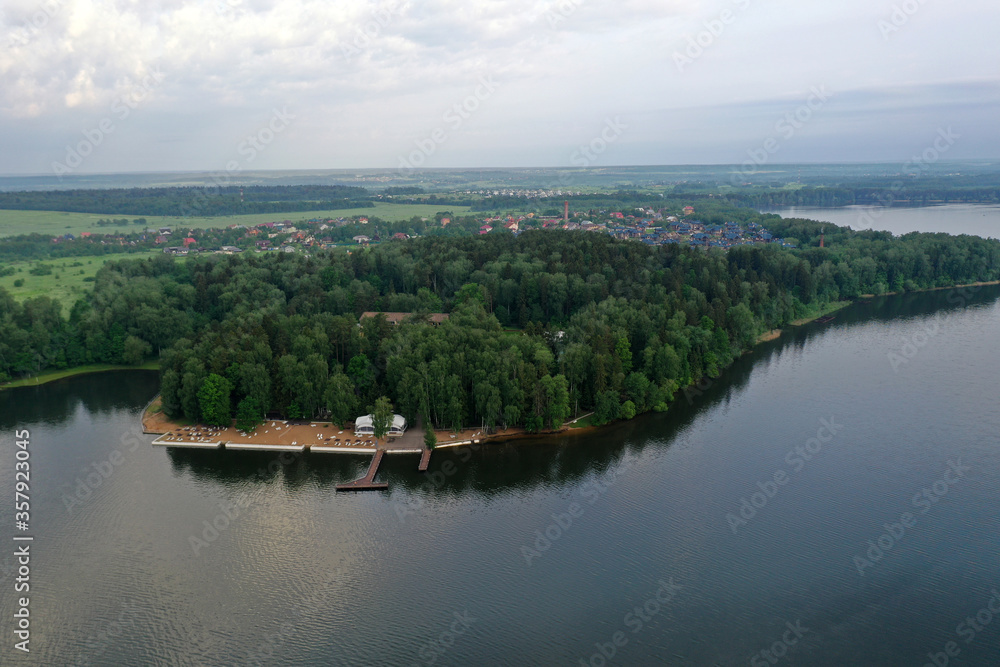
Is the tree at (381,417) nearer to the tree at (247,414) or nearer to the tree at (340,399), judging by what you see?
the tree at (340,399)

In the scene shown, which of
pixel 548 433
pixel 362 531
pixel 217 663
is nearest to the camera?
pixel 217 663

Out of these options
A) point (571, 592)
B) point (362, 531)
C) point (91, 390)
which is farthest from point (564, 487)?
point (91, 390)

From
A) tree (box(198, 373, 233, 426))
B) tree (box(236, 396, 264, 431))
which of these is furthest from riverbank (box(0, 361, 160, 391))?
tree (box(236, 396, 264, 431))

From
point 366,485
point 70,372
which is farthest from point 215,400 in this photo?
point 70,372

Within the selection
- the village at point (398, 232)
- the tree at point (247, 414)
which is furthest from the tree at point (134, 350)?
the village at point (398, 232)

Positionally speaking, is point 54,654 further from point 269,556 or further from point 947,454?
point 947,454

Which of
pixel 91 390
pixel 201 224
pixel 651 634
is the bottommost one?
pixel 651 634
